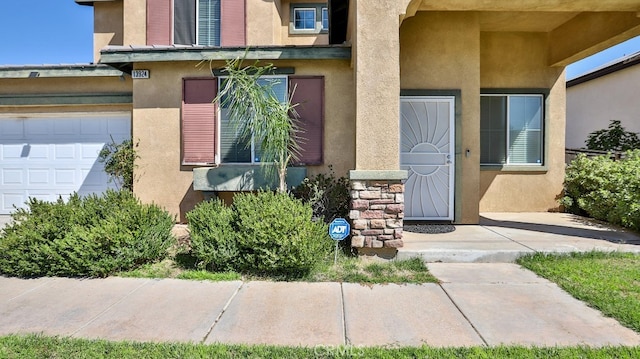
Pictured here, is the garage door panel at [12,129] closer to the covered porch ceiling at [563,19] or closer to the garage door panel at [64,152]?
the garage door panel at [64,152]

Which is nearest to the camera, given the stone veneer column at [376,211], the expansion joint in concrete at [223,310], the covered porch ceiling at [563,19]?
the expansion joint in concrete at [223,310]

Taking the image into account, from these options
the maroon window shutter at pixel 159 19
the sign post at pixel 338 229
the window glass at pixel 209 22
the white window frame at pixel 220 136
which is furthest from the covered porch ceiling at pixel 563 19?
the maroon window shutter at pixel 159 19

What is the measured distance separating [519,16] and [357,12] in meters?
4.19

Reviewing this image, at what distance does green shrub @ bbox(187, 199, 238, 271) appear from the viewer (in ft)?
15.6

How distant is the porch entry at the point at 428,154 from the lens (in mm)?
7180

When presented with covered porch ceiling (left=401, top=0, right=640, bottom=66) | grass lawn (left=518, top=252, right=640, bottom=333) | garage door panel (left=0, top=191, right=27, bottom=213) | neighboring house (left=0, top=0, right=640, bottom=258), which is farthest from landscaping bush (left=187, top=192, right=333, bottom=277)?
garage door panel (left=0, top=191, right=27, bottom=213)

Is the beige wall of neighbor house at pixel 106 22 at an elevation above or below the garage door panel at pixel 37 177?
above

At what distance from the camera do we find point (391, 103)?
517 centimetres

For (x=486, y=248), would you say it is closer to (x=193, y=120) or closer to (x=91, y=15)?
(x=193, y=120)

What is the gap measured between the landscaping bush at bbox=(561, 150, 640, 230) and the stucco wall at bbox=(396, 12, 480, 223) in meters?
2.52

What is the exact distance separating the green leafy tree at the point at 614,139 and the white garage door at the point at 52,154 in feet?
43.6

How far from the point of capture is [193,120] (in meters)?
6.99

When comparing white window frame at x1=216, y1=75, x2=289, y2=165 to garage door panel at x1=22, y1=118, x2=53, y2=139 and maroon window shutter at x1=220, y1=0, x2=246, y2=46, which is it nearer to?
maroon window shutter at x1=220, y1=0, x2=246, y2=46

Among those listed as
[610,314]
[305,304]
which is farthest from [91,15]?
[610,314]
